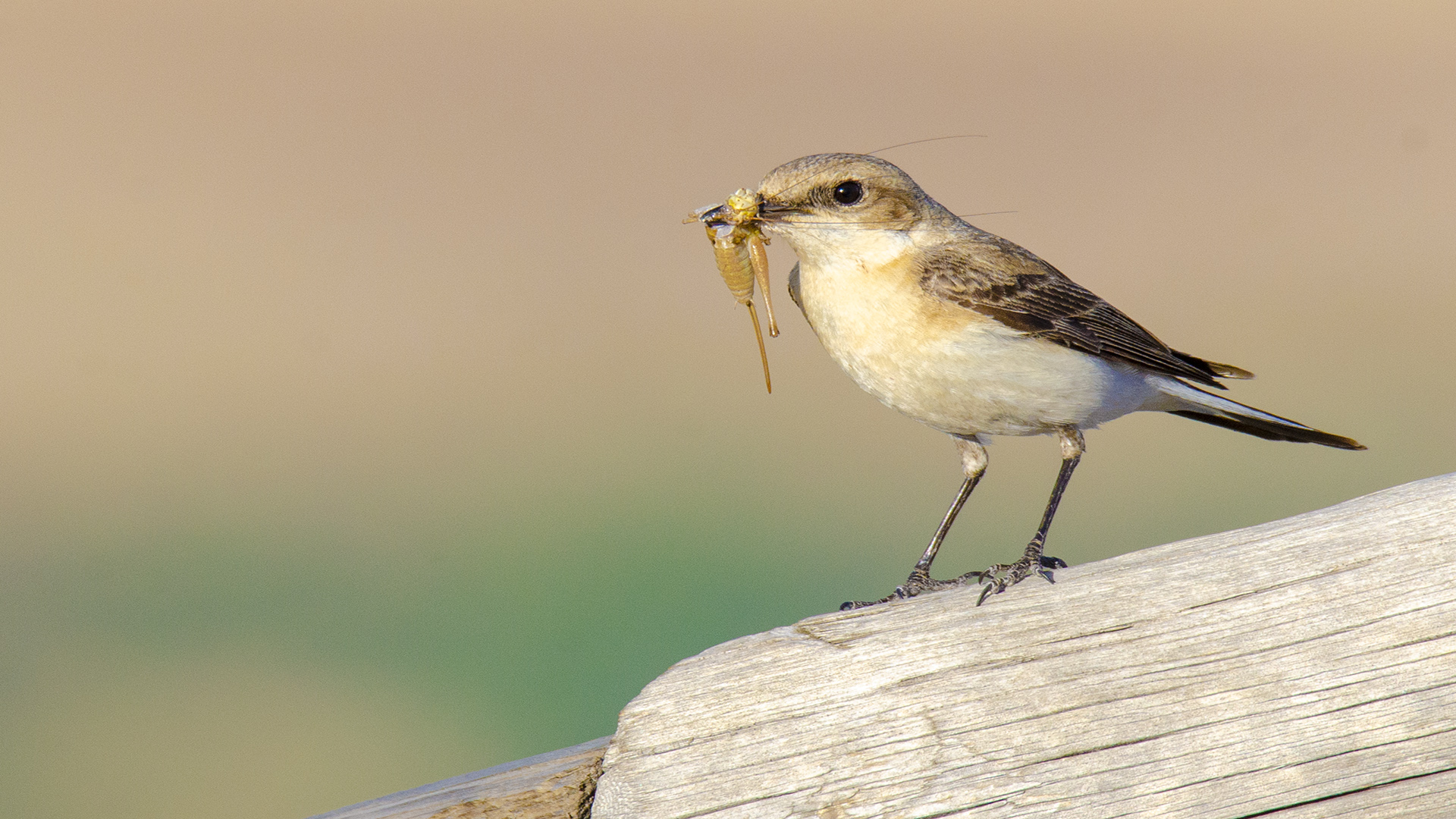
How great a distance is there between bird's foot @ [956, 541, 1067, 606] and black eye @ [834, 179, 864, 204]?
151 centimetres

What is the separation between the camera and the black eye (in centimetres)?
497

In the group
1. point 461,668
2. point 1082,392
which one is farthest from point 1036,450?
point 1082,392

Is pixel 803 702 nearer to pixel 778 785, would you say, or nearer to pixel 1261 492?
pixel 778 785

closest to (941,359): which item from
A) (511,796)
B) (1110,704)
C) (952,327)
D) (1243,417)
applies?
(952,327)

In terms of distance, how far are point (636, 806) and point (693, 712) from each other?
26 cm

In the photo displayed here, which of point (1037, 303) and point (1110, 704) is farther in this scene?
point (1037, 303)

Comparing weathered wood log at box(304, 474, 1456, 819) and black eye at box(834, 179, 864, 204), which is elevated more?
black eye at box(834, 179, 864, 204)

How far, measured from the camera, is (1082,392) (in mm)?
4867

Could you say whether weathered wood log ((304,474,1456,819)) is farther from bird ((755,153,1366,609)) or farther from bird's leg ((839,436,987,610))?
bird's leg ((839,436,987,610))

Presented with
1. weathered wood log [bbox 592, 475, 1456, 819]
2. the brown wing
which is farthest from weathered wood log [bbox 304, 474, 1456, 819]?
the brown wing

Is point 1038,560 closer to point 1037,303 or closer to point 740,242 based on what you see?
point 1037,303

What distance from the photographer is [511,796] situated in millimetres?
3125

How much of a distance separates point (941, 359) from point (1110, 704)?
183 centimetres

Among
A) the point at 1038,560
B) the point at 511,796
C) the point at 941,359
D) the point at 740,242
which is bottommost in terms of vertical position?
the point at 1038,560
